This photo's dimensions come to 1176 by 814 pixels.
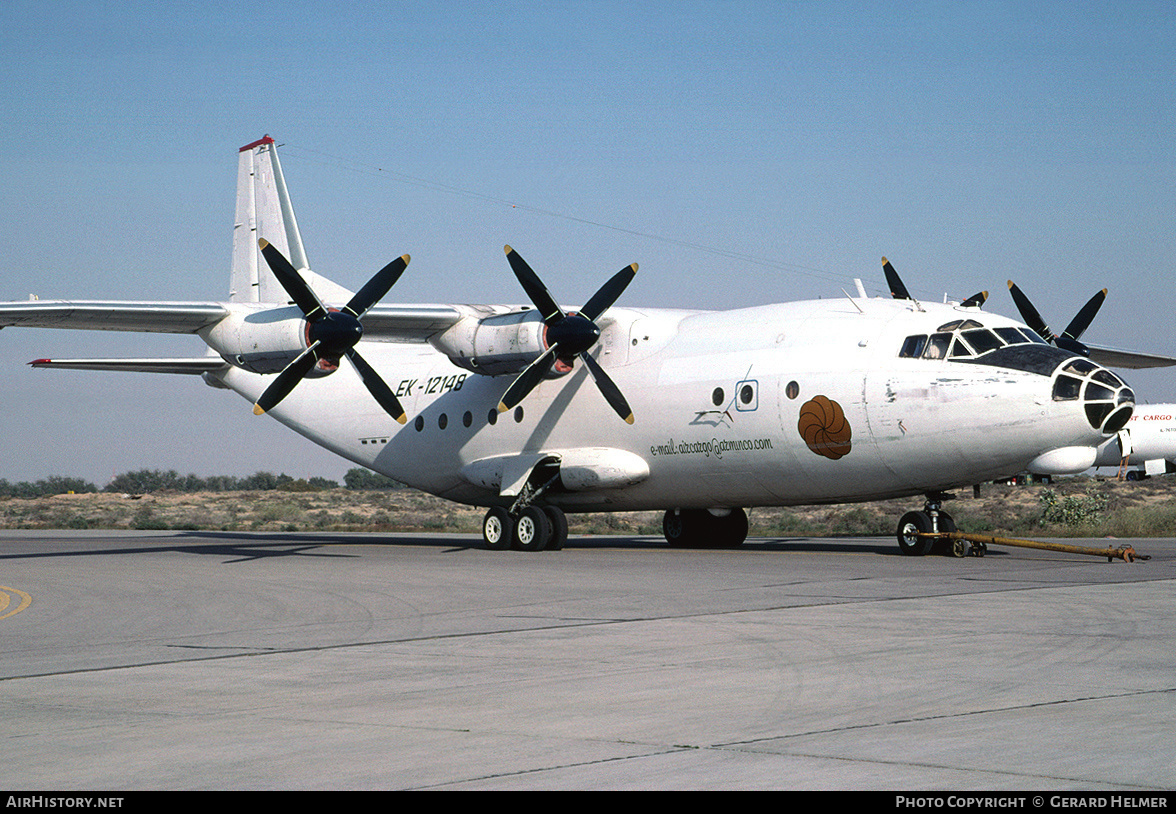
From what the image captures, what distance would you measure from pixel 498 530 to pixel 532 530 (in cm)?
110

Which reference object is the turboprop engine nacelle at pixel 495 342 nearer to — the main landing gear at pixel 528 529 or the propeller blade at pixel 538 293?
the propeller blade at pixel 538 293

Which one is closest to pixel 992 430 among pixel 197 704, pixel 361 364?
pixel 361 364

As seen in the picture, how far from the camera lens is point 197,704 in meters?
8.18

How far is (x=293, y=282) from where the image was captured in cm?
2353

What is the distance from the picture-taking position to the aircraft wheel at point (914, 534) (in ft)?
73.5

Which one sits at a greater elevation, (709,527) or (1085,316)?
(1085,316)

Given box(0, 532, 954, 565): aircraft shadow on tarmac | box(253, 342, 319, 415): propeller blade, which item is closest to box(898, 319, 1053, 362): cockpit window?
box(0, 532, 954, 565): aircraft shadow on tarmac

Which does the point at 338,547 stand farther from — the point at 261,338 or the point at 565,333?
the point at 565,333

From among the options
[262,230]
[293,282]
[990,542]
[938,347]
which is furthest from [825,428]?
[262,230]

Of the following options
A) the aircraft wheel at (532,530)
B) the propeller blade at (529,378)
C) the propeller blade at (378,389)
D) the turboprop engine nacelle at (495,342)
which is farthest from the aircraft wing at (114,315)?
the aircraft wheel at (532,530)

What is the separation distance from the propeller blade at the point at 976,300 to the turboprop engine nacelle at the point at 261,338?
43.7 ft

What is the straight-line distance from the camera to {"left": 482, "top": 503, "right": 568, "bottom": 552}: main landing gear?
26.6 m

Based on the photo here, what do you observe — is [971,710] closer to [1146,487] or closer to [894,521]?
[894,521]

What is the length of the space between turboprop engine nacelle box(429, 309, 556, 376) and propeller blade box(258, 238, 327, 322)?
3292 mm
